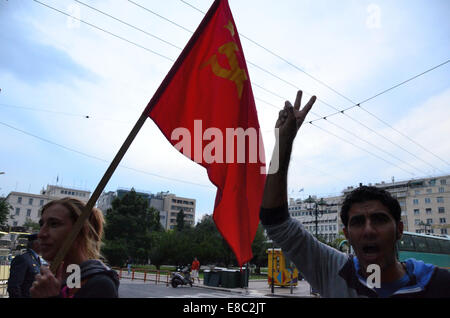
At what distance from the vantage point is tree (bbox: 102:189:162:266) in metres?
39.4

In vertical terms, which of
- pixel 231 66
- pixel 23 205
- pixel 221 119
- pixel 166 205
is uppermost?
pixel 166 205

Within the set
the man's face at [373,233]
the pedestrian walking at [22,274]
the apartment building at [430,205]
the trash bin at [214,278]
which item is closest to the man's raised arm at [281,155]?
the man's face at [373,233]

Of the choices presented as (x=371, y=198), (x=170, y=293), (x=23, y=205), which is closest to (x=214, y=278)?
(x=170, y=293)

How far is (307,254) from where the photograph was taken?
1847 millimetres

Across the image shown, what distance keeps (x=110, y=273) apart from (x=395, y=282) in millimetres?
1594

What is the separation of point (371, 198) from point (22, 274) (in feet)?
15.1

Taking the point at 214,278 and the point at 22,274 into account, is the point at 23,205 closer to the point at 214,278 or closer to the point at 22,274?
the point at 214,278

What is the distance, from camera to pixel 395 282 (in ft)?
5.66

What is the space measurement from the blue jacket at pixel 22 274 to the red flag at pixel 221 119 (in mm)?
3039

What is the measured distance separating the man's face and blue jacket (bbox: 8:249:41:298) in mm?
4185

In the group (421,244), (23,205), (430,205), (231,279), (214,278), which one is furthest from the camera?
(23,205)

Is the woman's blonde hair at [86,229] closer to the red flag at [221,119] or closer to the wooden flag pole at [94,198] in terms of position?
the wooden flag pole at [94,198]
